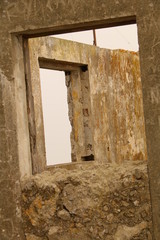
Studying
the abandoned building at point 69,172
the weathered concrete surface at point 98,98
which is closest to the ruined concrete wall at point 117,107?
the weathered concrete surface at point 98,98

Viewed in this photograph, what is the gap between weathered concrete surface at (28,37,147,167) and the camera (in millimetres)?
8109

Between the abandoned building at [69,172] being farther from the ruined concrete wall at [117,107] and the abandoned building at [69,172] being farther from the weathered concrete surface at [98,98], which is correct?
the ruined concrete wall at [117,107]

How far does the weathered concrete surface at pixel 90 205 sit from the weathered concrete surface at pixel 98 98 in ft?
9.75

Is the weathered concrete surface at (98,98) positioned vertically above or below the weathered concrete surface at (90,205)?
above

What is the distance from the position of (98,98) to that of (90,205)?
5162 mm

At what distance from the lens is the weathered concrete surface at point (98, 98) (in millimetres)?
8109


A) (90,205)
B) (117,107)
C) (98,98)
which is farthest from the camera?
(117,107)

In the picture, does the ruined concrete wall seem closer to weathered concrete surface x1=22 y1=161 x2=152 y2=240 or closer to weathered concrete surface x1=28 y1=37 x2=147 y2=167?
weathered concrete surface x1=28 y1=37 x2=147 y2=167

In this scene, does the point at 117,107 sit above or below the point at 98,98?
below

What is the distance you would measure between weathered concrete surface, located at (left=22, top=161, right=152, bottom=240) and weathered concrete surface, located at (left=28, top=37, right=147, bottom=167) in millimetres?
2972

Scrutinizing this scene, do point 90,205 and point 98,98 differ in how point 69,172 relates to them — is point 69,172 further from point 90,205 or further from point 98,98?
point 98,98

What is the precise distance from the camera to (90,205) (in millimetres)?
4539

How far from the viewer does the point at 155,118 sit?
430 cm

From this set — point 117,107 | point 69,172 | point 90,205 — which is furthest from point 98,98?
point 90,205
